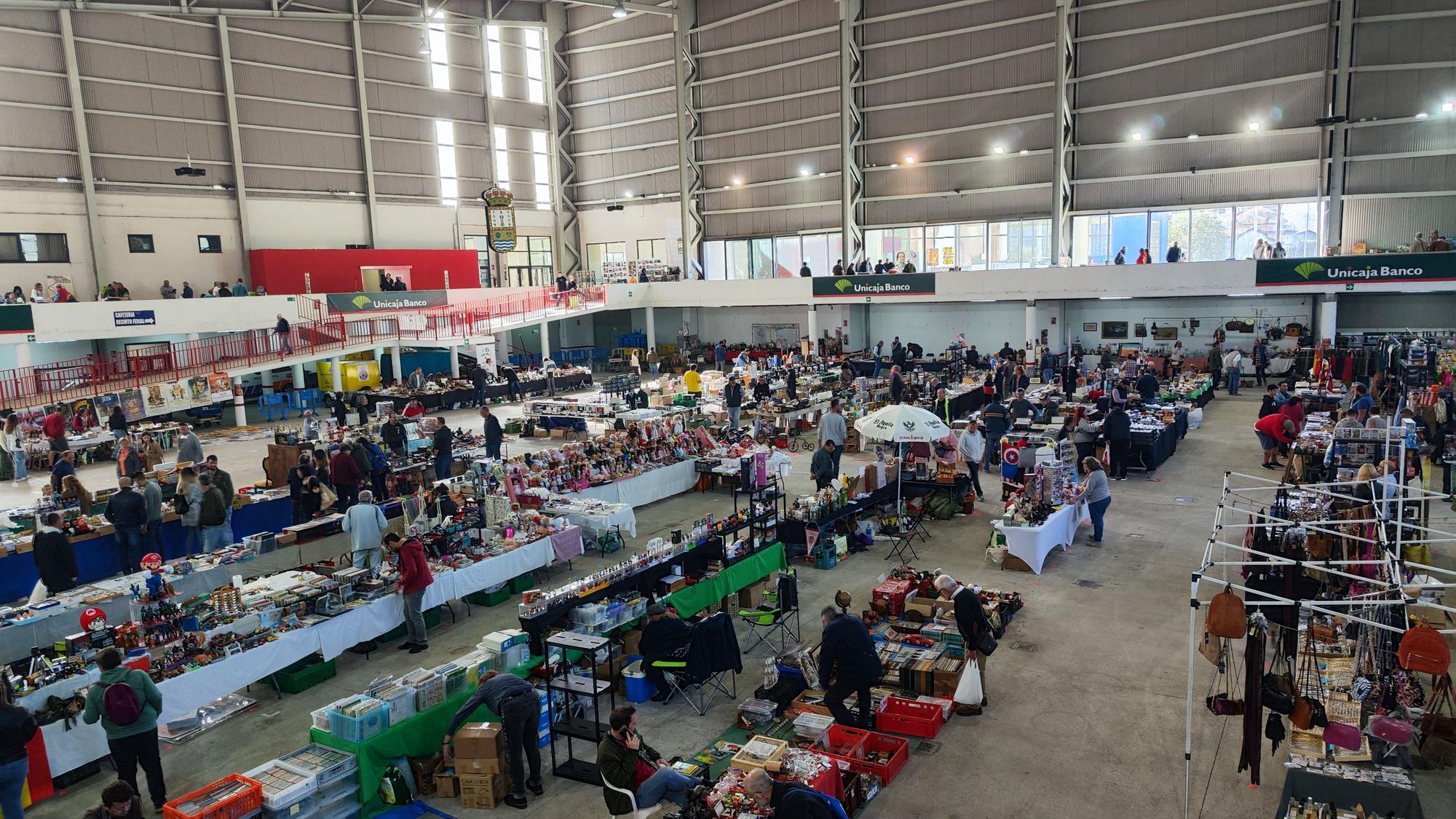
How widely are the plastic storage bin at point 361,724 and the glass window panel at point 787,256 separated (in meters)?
31.4

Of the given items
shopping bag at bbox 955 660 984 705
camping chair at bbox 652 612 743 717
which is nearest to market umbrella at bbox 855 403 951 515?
shopping bag at bbox 955 660 984 705

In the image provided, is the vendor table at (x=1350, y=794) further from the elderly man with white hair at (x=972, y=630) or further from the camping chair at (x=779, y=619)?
the camping chair at (x=779, y=619)

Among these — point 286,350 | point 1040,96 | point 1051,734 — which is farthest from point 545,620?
point 1040,96

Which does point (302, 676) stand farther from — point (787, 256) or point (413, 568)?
point (787, 256)

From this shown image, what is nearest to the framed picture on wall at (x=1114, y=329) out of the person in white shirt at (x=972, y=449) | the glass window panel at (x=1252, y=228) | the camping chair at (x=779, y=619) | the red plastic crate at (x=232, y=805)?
the glass window panel at (x=1252, y=228)

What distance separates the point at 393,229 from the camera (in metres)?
36.2

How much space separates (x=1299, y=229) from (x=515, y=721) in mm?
28480

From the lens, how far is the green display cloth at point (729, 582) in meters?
9.34

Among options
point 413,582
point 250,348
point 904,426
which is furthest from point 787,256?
point 413,582

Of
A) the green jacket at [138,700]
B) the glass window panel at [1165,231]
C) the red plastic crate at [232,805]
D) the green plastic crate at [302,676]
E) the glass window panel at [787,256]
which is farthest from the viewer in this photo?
the glass window panel at [787,256]

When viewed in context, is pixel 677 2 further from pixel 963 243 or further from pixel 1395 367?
pixel 1395 367

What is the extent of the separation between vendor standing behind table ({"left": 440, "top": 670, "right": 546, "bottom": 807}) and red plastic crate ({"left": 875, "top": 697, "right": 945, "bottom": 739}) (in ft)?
9.35

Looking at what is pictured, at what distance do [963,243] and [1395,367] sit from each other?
14.3 meters

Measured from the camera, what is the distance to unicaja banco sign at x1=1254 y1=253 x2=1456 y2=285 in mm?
22781
